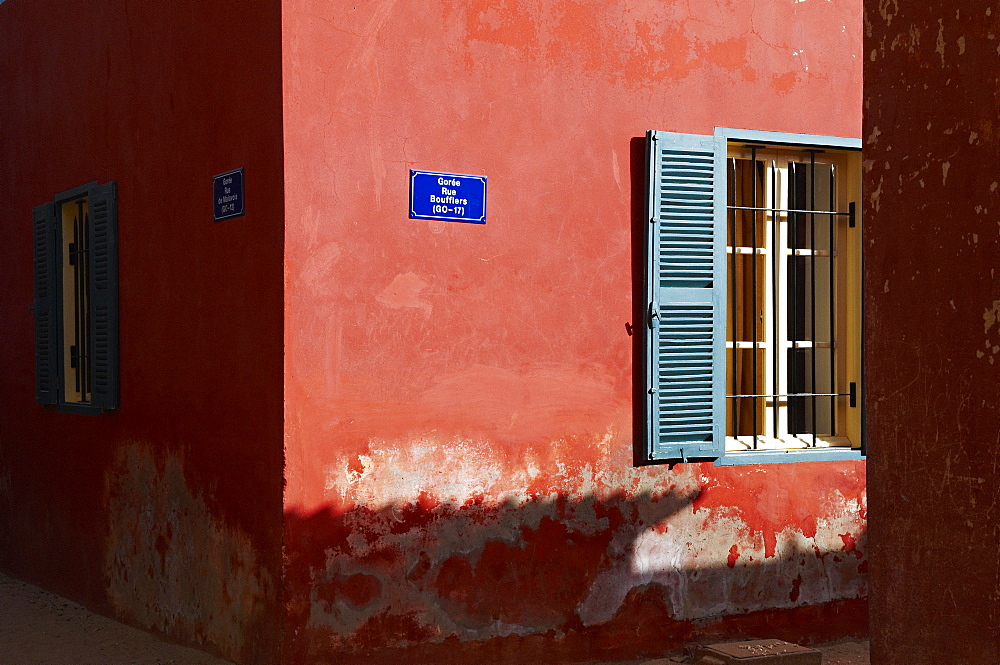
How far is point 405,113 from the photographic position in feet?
17.5

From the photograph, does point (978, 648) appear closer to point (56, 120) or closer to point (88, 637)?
point (88, 637)

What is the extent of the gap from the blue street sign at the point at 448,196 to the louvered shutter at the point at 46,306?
3.26 metres

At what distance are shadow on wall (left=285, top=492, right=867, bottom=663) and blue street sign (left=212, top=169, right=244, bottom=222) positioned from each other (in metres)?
1.46

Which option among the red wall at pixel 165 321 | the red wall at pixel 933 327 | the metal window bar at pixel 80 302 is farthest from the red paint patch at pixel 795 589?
the metal window bar at pixel 80 302

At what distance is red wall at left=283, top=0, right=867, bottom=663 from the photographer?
518 cm

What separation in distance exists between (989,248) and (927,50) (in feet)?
1.53

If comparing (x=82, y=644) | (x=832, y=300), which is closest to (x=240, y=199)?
(x=82, y=644)

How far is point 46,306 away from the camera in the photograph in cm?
766

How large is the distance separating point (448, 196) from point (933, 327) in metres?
3.15

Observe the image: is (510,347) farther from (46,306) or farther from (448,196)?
(46,306)

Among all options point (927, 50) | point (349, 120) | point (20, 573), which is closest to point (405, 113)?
point (349, 120)

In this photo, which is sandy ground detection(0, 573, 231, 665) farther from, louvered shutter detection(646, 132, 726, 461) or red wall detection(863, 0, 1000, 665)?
red wall detection(863, 0, 1000, 665)

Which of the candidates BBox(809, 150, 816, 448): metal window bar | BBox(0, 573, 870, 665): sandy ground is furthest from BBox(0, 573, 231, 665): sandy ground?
BBox(809, 150, 816, 448): metal window bar

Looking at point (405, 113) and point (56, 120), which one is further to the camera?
point (56, 120)
